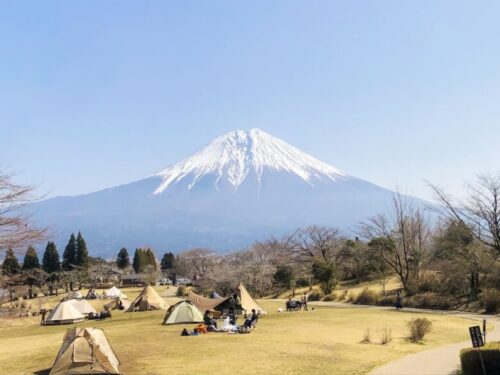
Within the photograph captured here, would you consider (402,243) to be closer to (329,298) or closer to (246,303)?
(329,298)

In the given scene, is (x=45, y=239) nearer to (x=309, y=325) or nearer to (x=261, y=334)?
(x=261, y=334)

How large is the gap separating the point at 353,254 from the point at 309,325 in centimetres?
3795

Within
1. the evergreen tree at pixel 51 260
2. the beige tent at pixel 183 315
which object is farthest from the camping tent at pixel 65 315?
the evergreen tree at pixel 51 260

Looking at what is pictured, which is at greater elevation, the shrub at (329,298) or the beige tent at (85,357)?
the beige tent at (85,357)

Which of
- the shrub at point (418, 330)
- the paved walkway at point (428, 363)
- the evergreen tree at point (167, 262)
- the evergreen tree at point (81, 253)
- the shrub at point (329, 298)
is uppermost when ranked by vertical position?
the evergreen tree at point (81, 253)

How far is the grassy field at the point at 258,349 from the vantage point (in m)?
17.4

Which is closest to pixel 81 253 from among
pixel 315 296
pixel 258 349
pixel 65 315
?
pixel 315 296

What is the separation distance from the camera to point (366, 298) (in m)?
47.2

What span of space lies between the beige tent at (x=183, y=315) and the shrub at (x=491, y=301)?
1970cm

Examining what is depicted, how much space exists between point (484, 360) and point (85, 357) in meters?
12.2

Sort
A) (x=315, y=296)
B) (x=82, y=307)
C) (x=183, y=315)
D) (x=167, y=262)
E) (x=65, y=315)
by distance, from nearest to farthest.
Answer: (x=183, y=315)
(x=65, y=315)
(x=82, y=307)
(x=315, y=296)
(x=167, y=262)

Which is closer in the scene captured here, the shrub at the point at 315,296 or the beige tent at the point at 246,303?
the beige tent at the point at 246,303

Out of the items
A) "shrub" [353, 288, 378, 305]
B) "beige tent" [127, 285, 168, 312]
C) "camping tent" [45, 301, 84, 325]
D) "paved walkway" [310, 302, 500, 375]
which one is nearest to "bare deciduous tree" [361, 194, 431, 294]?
"shrub" [353, 288, 378, 305]

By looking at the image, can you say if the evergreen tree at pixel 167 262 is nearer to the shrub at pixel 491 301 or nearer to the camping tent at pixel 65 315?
the camping tent at pixel 65 315
